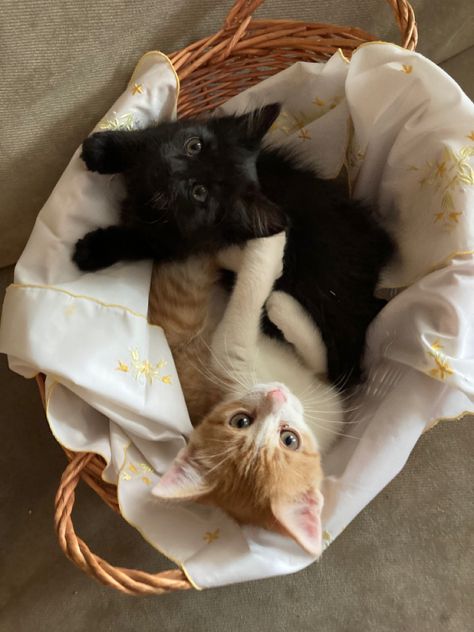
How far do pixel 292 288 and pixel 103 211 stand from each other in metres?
0.46

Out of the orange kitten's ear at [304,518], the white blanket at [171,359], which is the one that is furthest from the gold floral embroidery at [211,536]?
the orange kitten's ear at [304,518]

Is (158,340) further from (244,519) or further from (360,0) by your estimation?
(360,0)

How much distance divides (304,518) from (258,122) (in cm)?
82

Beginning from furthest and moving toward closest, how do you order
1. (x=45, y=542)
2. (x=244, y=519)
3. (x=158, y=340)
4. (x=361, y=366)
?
(x=45, y=542) < (x=361, y=366) < (x=158, y=340) < (x=244, y=519)

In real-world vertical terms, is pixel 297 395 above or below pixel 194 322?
below

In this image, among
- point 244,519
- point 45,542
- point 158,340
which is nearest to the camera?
point 244,519

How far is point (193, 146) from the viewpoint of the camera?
1.16 meters

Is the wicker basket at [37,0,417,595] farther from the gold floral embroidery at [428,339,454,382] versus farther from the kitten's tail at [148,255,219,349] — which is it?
the gold floral embroidery at [428,339,454,382]

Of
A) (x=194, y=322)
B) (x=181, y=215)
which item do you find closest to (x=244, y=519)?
(x=194, y=322)

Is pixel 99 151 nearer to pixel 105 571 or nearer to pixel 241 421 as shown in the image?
pixel 241 421

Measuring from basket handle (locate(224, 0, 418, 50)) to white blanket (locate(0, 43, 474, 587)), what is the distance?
10 centimetres

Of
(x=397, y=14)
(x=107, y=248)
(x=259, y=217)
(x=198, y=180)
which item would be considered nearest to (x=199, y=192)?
(x=198, y=180)

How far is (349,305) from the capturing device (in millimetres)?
1267

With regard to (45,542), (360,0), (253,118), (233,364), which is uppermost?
(360,0)
